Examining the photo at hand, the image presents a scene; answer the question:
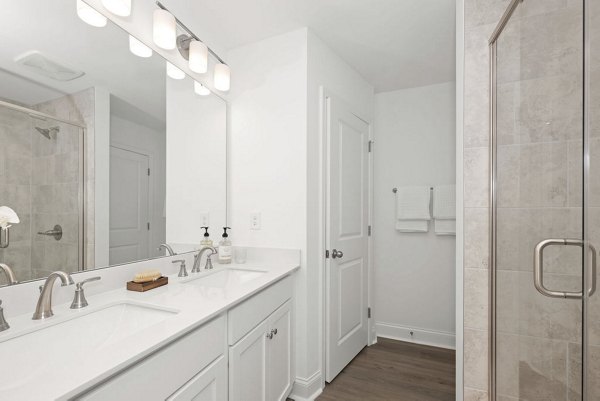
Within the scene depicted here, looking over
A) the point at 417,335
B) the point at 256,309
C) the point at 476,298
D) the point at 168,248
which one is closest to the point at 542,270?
the point at 476,298

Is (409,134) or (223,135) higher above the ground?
(409,134)

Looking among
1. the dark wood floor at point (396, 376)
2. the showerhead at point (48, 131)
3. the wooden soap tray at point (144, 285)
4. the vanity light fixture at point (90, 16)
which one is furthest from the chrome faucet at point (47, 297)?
the dark wood floor at point (396, 376)

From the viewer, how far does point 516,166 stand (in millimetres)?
1261

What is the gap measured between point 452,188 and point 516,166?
137 centimetres

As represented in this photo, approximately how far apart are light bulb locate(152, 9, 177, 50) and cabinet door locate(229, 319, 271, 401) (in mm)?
1511

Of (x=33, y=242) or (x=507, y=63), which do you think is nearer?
(x=33, y=242)

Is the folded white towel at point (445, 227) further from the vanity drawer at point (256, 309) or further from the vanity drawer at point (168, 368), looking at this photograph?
the vanity drawer at point (168, 368)

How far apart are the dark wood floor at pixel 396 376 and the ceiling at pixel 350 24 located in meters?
2.40

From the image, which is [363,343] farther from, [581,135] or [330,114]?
[581,135]

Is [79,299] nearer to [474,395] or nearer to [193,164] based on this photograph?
[193,164]

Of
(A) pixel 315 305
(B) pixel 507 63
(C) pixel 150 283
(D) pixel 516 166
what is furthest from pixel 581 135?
(C) pixel 150 283

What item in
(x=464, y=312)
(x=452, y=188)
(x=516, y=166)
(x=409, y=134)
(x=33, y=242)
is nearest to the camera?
(x=33, y=242)

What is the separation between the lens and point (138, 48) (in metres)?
1.47

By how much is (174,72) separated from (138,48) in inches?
9.6
